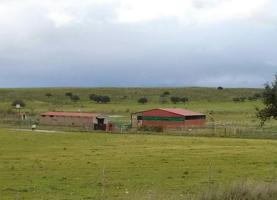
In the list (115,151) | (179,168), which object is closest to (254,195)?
(179,168)

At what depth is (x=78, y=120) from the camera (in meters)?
98.6

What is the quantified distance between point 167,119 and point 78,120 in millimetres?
14605

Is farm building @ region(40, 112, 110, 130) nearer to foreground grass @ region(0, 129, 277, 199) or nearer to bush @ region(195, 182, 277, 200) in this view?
foreground grass @ region(0, 129, 277, 199)

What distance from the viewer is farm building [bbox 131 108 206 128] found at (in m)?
95.0

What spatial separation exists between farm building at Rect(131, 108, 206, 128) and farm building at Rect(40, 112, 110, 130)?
207 inches

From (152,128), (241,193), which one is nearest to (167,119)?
(152,128)

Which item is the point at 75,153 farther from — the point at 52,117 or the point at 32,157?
the point at 52,117

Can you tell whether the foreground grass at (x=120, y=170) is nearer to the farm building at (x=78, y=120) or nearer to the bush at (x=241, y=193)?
the bush at (x=241, y=193)

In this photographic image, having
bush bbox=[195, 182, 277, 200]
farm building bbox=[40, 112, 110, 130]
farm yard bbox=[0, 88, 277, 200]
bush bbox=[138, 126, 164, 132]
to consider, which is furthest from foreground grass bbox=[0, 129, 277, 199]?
farm building bbox=[40, 112, 110, 130]

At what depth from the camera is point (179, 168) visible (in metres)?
35.1

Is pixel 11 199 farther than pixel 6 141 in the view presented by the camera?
No

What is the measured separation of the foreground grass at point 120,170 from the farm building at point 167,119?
133ft

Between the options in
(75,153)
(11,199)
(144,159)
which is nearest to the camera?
(11,199)

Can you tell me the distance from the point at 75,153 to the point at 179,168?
13885 mm
